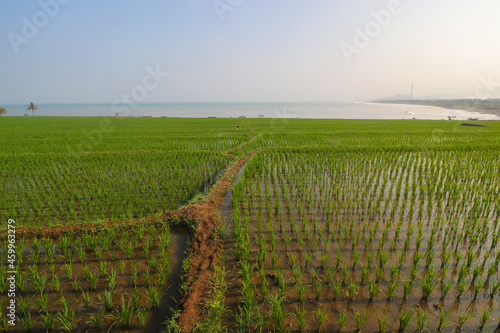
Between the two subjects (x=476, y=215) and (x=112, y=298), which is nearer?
(x=112, y=298)

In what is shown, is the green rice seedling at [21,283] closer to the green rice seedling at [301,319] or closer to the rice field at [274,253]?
the rice field at [274,253]

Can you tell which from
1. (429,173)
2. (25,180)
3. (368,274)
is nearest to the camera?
(368,274)

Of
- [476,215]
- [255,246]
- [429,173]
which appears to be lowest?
[255,246]

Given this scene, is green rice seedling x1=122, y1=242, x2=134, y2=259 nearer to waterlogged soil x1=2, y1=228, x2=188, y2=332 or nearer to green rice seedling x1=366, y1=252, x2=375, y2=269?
waterlogged soil x1=2, y1=228, x2=188, y2=332

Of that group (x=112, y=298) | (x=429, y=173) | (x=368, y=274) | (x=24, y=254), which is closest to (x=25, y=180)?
(x=24, y=254)

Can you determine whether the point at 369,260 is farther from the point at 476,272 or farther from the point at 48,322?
the point at 48,322

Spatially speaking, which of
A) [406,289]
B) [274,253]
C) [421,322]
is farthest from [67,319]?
[406,289]

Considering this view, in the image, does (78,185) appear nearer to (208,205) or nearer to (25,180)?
(25,180)
